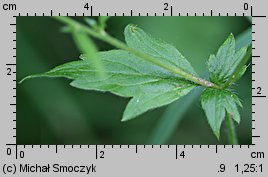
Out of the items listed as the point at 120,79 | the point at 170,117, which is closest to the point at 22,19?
the point at 170,117

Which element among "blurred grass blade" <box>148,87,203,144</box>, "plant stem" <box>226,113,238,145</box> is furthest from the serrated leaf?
"blurred grass blade" <box>148,87,203,144</box>

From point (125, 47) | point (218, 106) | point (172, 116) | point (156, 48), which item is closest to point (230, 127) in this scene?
point (218, 106)

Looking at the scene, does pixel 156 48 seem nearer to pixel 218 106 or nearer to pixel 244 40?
pixel 218 106

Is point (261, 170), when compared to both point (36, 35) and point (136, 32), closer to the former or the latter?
point (136, 32)

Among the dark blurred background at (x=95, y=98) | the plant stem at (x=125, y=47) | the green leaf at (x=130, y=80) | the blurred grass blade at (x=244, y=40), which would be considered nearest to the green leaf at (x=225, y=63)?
the plant stem at (x=125, y=47)

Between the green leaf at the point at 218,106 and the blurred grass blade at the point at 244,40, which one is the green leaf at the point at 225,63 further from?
the blurred grass blade at the point at 244,40
